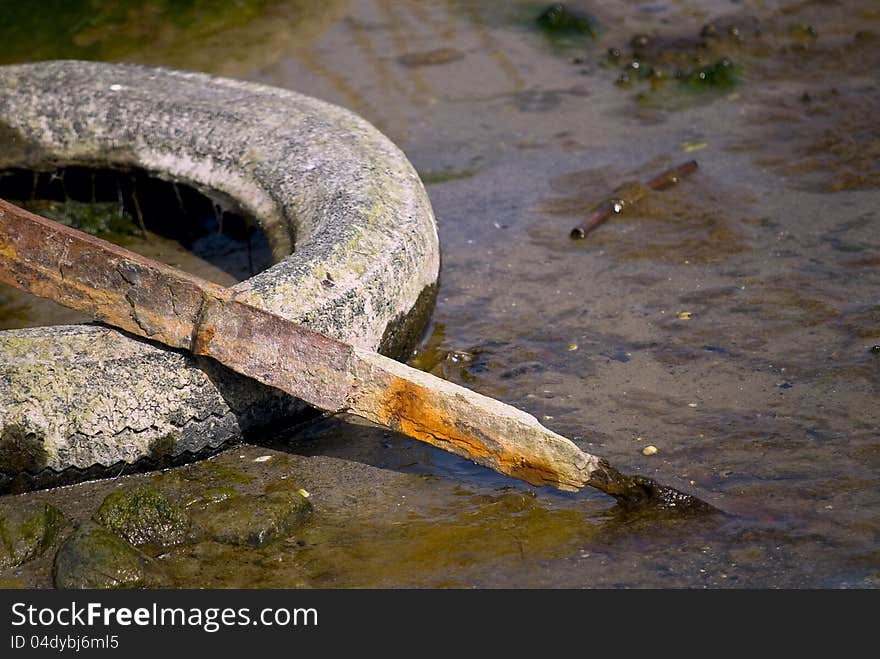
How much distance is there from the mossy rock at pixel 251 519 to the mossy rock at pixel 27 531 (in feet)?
1.34

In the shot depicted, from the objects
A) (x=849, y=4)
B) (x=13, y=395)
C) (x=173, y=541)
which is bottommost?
(x=173, y=541)

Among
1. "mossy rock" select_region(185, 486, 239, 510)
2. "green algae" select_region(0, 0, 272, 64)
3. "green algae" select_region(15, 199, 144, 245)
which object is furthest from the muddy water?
"green algae" select_region(15, 199, 144, 245)

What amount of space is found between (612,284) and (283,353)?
1.83 metres

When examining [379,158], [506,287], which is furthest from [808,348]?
[379,158]

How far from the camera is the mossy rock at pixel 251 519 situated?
3.34 metres

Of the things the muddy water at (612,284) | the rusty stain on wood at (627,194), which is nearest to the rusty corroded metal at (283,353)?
the muddy water at (612,284)

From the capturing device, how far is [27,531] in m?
3.32

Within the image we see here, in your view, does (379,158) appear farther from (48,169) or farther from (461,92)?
(461,92)

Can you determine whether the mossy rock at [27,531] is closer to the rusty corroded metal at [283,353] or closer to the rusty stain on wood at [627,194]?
the rusty corroded metal at [283,353]

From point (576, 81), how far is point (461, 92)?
0.71 metres

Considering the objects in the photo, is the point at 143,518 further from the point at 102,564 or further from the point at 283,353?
the point at 283,353

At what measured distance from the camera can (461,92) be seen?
6.82m

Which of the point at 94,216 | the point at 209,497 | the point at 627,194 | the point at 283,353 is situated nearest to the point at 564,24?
the point at 627,194

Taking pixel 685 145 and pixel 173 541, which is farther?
pixel 685 145
